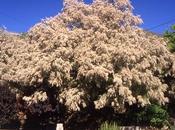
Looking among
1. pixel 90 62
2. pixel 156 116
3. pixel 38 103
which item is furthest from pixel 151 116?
pixel 38 103

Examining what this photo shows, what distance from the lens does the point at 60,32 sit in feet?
72.3

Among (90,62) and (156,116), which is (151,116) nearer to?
(156,116)

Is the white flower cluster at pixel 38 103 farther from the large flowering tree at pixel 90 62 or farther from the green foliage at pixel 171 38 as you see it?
the green foliage at pixel 171 38

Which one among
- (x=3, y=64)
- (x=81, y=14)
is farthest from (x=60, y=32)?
(x=3, y=64)

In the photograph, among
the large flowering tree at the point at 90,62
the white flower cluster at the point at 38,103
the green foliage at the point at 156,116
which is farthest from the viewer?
the green foliage at the point at 156,116

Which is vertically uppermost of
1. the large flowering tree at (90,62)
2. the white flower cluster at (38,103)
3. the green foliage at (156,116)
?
the large flowering tree at (90,62)

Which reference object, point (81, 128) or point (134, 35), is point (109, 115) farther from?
point (134, 35)

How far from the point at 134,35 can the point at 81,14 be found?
3.01 metres

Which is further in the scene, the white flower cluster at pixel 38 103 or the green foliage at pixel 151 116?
the green foliage at pixel 151 116

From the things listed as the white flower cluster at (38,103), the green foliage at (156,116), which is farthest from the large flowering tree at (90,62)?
the green foliage at (156,116)

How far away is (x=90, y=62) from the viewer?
20484mm

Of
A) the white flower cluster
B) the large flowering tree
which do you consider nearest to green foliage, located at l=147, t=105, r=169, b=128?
the large flowering tree

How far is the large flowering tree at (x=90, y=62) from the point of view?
20703mm

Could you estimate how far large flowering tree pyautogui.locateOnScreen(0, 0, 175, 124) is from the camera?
815 inches
